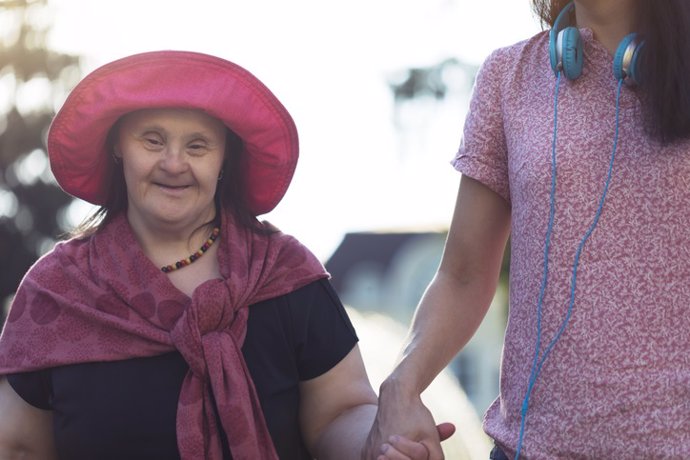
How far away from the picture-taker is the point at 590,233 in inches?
100

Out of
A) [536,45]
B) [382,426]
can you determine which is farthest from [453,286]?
[536,45]

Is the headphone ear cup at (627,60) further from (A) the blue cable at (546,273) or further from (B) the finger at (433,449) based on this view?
(B) the finger at (433,449)

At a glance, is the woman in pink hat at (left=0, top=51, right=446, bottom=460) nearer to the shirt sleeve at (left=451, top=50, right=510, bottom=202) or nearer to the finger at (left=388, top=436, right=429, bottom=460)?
the finger at (left=388, top=436, right=429, bottom=460)

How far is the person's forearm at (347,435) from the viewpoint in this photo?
325 cm

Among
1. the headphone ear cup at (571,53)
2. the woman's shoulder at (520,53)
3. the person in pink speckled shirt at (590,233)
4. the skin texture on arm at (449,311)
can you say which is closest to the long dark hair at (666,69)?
the person in pink speckled shirt at (590,233)

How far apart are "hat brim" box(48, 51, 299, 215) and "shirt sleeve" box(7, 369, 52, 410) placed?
20.3 inches

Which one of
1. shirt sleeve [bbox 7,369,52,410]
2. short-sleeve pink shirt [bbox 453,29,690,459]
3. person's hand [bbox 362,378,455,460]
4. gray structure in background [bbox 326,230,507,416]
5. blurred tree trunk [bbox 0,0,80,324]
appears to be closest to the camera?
short-sleeve pink shirt [bbox 453,29,690,459]

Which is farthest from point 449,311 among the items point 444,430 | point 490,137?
point 490,137

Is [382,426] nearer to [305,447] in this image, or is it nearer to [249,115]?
[305,447]

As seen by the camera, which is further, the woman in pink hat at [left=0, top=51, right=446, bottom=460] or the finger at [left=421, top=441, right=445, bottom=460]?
the woman in pink hat at [left=0, top=51, right=446, bottom=460]

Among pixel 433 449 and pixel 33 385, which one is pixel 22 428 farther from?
pixel 433 449

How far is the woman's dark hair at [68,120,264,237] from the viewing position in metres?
3.45

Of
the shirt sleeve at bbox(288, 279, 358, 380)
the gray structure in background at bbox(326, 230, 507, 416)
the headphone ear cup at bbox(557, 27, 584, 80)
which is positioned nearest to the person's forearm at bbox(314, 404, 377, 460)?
the shirt sleeve at bbox(288, 279, 358, 380)

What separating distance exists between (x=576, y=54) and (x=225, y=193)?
115 centimetres
